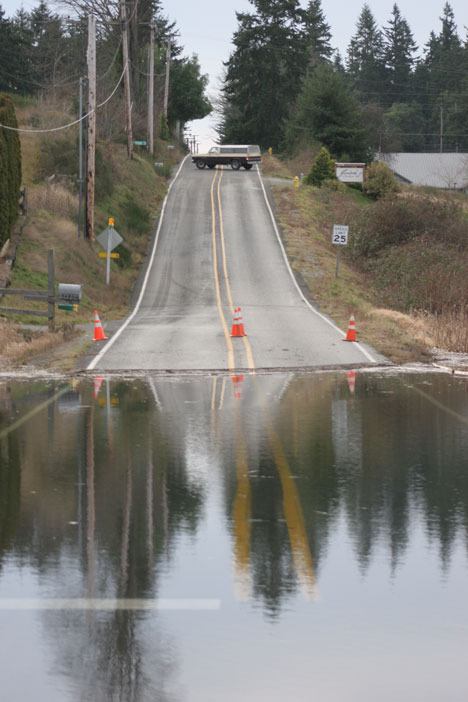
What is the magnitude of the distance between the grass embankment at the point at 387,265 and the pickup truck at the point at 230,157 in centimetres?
1087

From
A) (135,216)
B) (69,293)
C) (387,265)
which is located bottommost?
(387,265)

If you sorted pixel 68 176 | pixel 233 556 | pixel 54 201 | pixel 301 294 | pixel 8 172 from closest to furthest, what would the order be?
pixel 233 556, pixel 8 172, pixel 301 294, pixel 54 201, pixel 68 176

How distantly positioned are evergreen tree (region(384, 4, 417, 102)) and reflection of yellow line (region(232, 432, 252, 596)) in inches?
5640

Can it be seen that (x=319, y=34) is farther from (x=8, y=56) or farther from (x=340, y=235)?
(x=340, y=235)

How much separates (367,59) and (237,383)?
145 meters

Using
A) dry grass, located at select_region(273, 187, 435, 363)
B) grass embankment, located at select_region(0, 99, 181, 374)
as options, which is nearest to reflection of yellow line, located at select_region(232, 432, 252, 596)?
grass embankment, located at select_region(0, 99, 181, 374)

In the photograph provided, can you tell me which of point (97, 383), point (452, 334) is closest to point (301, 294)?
point (452, 334)

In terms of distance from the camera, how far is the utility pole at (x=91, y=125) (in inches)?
1526

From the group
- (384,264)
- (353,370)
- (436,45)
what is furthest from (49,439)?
(436,45)

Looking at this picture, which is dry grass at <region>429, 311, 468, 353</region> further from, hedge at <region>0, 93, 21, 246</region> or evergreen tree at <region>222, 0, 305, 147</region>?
evergreen tree at <region>222, 0, 305, 147</region>

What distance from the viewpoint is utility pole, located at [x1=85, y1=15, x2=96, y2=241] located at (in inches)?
1526

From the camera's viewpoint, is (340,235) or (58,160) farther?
(58,160)

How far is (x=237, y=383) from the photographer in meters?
19.0

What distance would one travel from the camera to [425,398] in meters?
17.4
